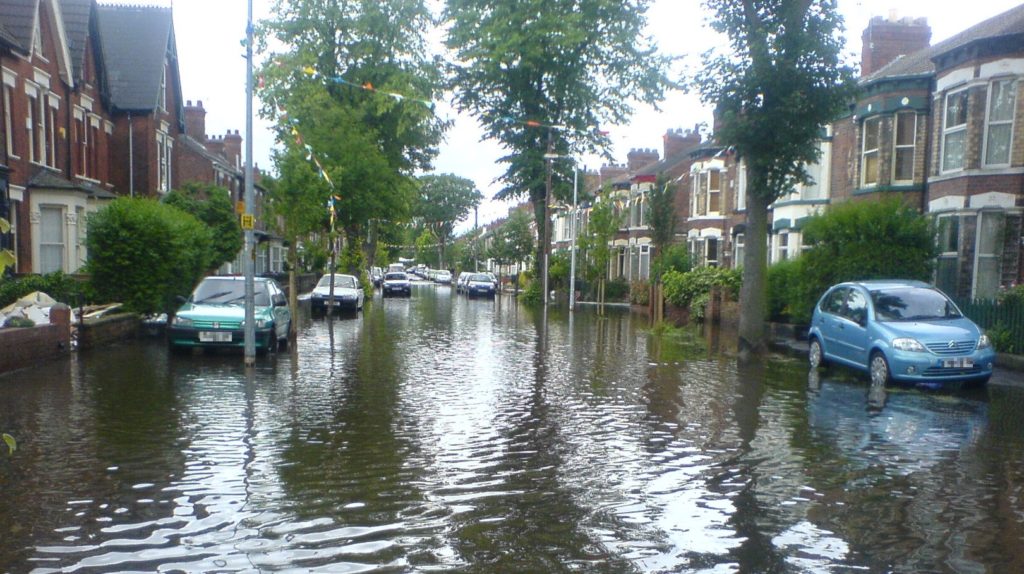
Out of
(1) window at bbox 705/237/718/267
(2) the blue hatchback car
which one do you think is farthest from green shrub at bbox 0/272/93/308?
(1) window at bbox 705/237/718/267

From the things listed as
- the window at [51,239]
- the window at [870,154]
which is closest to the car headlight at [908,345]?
the window at [870,154]

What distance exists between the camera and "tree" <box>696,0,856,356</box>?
18234 millimetres

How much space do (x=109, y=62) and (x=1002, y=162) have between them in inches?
1188

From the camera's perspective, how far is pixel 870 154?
25469 mm

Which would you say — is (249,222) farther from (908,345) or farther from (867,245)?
(867,245)

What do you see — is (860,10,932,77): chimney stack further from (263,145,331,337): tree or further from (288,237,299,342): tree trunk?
(288,237,299,342): tree trunk

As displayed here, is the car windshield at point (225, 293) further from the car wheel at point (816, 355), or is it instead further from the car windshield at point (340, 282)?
the car windshield at point (340, 282)

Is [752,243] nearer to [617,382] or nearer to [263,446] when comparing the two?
[617,382]

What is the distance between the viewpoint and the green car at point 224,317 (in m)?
16.5

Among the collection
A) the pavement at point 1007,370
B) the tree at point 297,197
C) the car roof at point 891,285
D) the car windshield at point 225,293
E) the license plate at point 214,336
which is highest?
the tree at point 297,197

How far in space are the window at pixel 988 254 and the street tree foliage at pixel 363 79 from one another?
891 inches

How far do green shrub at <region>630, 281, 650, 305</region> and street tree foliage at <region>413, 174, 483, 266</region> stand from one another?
232ft

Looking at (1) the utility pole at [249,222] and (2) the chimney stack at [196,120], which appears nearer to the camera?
(1) the utility pole at [249,222]

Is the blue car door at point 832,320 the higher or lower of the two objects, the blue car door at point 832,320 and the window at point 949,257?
the lower
